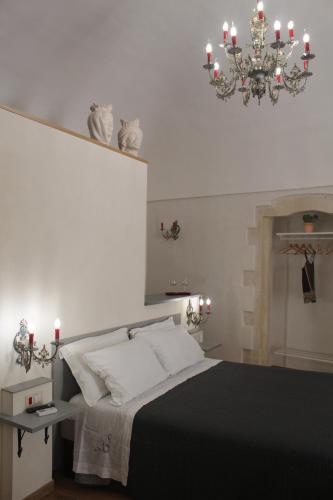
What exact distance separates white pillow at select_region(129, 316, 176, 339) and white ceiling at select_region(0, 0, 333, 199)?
1.91m

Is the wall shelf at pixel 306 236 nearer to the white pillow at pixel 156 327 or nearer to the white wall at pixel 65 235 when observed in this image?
the white pillow at pixel 156 327

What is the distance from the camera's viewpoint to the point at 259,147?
480 cm

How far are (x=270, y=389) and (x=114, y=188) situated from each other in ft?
6.19

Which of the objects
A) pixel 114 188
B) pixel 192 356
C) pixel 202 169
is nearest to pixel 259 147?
pixel 202 169

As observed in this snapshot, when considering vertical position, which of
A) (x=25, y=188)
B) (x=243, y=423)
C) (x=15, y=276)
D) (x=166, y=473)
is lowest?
(x=166, y=473)

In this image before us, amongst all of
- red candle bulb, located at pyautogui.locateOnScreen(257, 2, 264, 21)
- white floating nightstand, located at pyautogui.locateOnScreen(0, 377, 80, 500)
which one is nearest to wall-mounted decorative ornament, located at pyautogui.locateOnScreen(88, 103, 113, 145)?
red candle bulb, located at pyautogui.locateOnScreen(257, 2, 264, 21)

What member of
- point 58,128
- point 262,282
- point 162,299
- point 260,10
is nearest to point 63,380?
point 162,299

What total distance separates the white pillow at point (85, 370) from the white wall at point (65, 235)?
114 mm

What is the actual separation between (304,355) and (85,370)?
10.3 feet

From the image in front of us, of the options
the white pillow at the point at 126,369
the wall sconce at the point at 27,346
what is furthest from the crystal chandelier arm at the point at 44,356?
the white pillow at the point at 126,369

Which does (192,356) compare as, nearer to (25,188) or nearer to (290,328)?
(25,188)

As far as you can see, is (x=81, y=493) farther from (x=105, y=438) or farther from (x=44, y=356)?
(x=44, y=356)

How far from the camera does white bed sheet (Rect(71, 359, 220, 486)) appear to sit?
260 centimetres

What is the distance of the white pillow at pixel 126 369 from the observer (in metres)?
2.78
